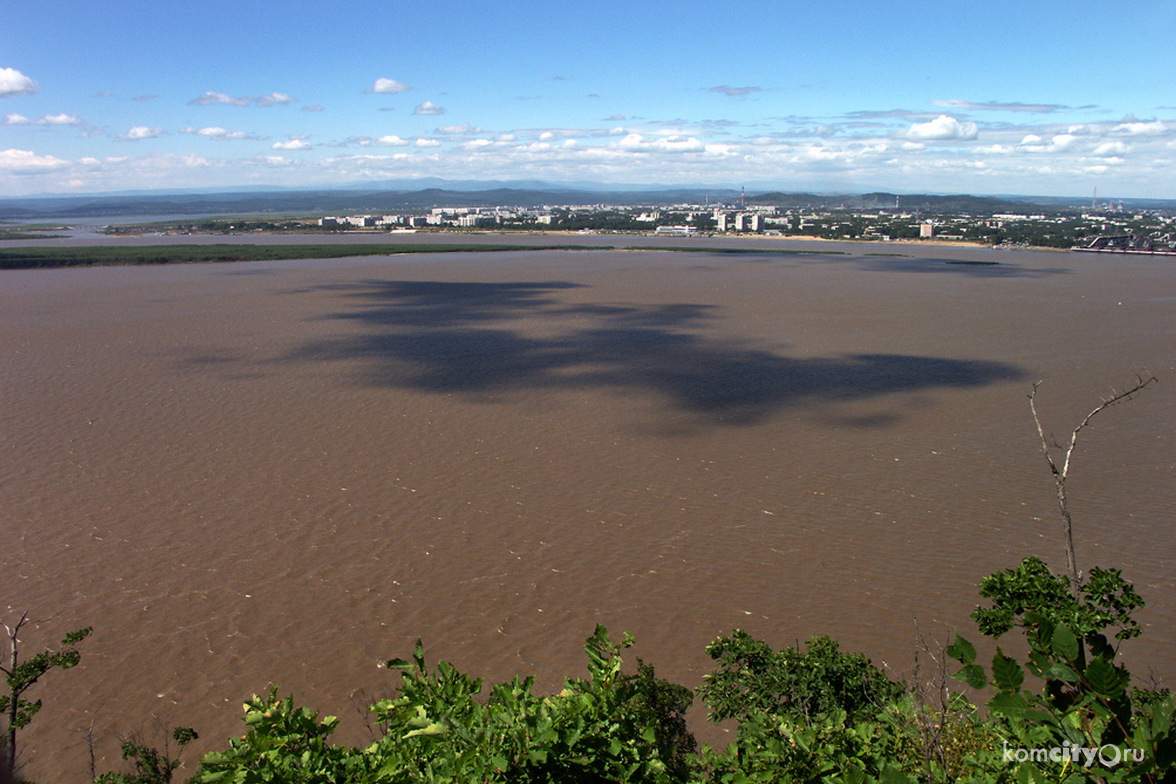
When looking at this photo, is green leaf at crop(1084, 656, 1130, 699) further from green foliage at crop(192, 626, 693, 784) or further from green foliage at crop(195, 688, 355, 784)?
green foliage at crop(195, 688, 355, 784)

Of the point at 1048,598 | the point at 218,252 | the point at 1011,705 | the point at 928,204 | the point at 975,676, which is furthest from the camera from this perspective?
the point at 928,204

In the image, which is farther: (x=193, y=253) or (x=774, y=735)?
(x=193, y=253)

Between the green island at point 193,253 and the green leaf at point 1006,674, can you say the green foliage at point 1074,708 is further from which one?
the green island at point 193,253

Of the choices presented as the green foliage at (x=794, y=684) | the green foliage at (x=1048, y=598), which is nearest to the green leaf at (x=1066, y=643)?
the green foliage at (x=1048, y=598)

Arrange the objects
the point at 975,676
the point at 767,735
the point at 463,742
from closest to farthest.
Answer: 1. the point at 975,676
2. the point at 463,742
3. the point at 767,735

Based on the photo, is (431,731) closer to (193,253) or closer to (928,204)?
(193,253)

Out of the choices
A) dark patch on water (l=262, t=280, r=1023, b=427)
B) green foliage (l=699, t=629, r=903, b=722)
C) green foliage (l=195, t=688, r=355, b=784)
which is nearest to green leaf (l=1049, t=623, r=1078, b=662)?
green foliage (l=195, t=688, r=355, b=784)

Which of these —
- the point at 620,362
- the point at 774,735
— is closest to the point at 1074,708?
the point at 774,735
